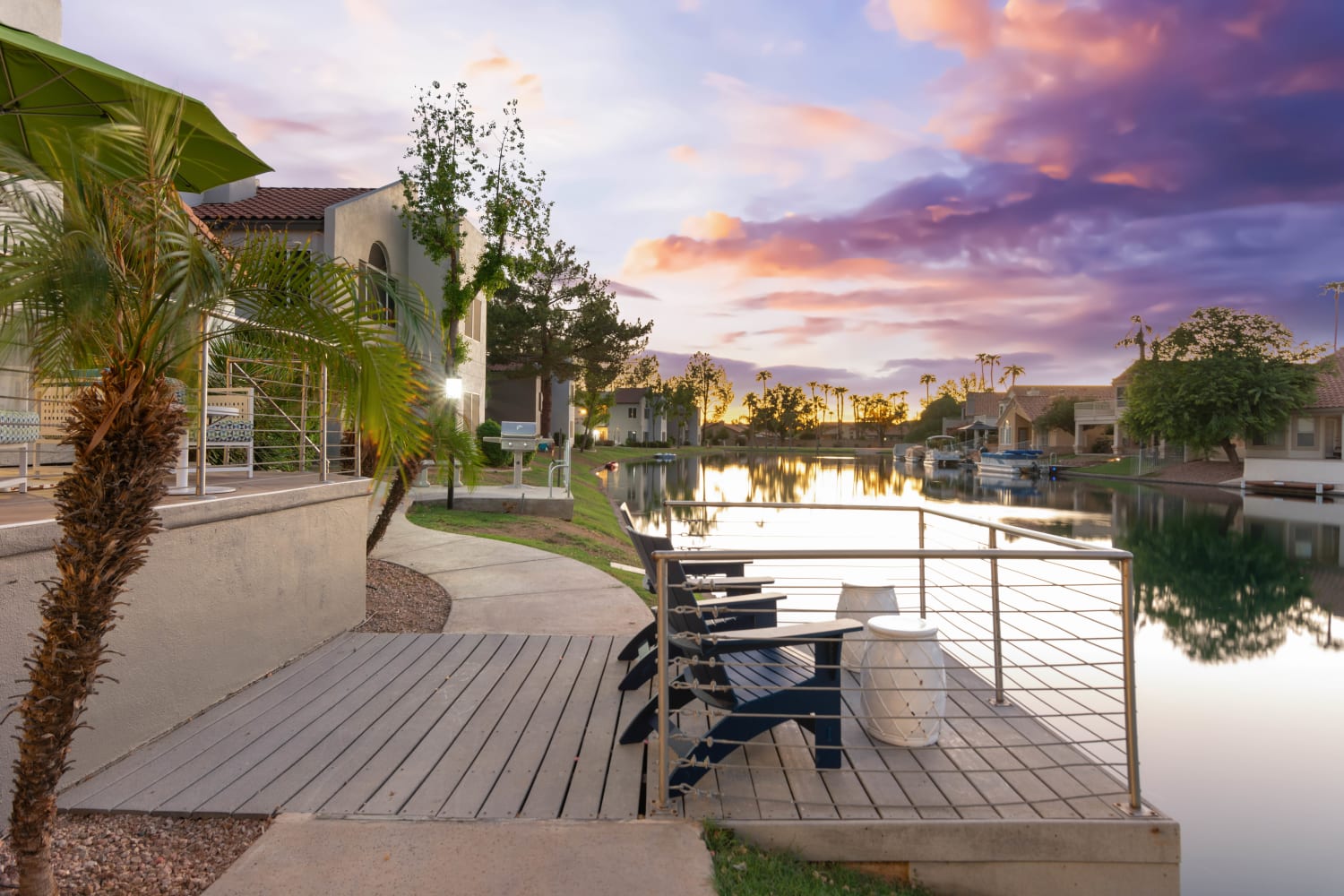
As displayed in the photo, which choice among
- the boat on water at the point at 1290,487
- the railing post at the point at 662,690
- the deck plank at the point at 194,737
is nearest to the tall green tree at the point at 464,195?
the deck plank at the point at 194,737

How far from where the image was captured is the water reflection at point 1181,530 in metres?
11.2

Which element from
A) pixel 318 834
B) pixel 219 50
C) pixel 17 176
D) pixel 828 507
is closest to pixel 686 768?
pixel 318 834

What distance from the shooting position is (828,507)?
5512 mm

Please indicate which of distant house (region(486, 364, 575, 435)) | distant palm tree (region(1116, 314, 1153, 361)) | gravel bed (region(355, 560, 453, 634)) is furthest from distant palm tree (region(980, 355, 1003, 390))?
gravel bed (region(355, 560, 453, 634))

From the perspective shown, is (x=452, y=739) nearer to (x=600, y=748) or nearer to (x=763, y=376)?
(x=600, y=748)

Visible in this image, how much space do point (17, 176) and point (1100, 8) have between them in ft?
54.6

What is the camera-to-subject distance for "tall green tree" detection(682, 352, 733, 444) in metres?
94.4

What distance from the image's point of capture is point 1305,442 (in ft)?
113

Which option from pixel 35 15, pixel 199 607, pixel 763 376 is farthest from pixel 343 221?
pixel 763 376

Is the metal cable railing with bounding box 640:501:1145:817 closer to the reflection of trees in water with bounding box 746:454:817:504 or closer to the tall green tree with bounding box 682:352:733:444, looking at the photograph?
the reflection of trees in water with bounding box 746:454:817:504

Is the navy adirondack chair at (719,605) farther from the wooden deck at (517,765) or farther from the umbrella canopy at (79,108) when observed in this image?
the umbrella canopy at (79,108)

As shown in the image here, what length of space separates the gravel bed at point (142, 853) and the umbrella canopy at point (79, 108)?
8.57 feet

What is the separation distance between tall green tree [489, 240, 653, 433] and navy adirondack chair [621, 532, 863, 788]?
2992 cm

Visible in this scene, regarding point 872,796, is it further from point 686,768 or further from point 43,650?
point 43,650
